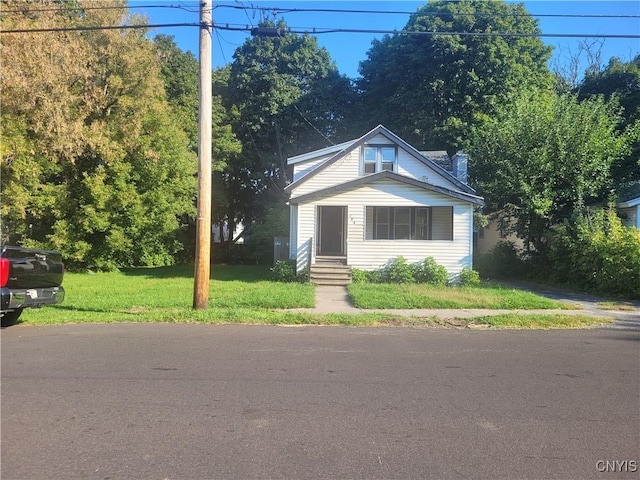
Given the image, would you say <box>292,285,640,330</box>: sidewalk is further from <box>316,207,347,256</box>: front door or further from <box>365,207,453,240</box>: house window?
<box>316,207,347,256</box>: front door

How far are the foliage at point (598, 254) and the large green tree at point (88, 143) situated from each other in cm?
1572

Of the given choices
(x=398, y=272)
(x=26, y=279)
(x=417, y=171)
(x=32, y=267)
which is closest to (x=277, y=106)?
(x=417, y=171)

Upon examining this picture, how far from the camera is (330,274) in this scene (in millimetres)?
16562

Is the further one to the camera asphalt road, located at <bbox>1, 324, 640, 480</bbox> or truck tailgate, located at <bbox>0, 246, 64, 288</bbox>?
truck tailgate, located at <bbox>0, 246, 64, 288</bbox>

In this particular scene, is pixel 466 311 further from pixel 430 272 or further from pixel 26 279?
pixel 26 279

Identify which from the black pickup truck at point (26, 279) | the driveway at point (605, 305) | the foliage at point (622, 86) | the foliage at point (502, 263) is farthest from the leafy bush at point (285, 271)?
the foliage at point (622, 86)

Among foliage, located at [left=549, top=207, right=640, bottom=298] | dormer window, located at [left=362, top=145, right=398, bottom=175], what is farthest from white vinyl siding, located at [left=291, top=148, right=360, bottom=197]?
foliage, located at [left=549, top=207, right=640, bottom=298]

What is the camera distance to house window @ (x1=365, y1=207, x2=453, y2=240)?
19.2 m

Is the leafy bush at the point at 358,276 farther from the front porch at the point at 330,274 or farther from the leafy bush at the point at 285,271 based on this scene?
the leafy bush at the point at 285,271

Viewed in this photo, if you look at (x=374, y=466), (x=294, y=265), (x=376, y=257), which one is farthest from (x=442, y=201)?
(x=374, y=466)

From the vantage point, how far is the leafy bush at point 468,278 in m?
16.4

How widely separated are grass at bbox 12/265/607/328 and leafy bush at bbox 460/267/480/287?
5.64 feet

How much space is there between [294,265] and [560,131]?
1150cm

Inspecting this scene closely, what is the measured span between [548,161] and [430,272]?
6.99 metres
